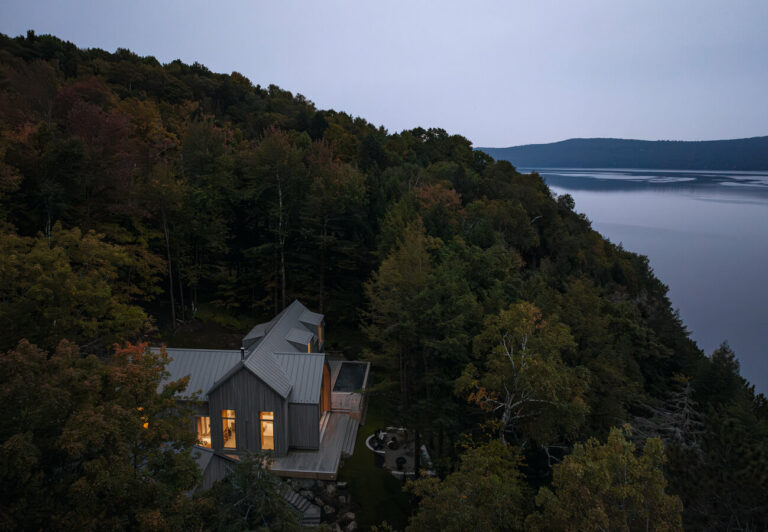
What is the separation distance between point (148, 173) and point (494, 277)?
19.4 m

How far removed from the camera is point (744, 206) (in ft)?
287

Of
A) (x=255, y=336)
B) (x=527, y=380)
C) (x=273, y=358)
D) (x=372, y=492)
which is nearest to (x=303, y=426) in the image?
(x=273, y=358)

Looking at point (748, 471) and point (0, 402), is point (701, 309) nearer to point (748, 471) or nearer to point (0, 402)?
point (748, 471)

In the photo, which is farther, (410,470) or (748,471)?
(410,470)

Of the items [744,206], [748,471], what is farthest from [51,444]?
[744,206]

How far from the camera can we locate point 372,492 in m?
14.2

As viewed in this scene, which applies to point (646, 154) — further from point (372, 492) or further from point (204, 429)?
point (204, 429)

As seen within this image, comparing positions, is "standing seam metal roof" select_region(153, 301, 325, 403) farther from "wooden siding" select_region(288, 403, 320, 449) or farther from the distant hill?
the distant hill

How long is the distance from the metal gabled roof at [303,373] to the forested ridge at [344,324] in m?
2.44

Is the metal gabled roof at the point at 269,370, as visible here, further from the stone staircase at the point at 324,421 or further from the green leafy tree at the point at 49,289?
the green leafy tree at the point at 49,289

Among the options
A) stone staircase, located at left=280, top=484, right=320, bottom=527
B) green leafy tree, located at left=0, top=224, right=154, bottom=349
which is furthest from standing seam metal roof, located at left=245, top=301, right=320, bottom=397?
green leafy tree, located at left=0, top=224, right=154, bottom=349

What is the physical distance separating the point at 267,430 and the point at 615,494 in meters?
12.2

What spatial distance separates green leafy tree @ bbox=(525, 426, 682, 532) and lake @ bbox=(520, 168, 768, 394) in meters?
36.4

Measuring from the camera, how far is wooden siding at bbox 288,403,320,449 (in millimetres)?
15602
